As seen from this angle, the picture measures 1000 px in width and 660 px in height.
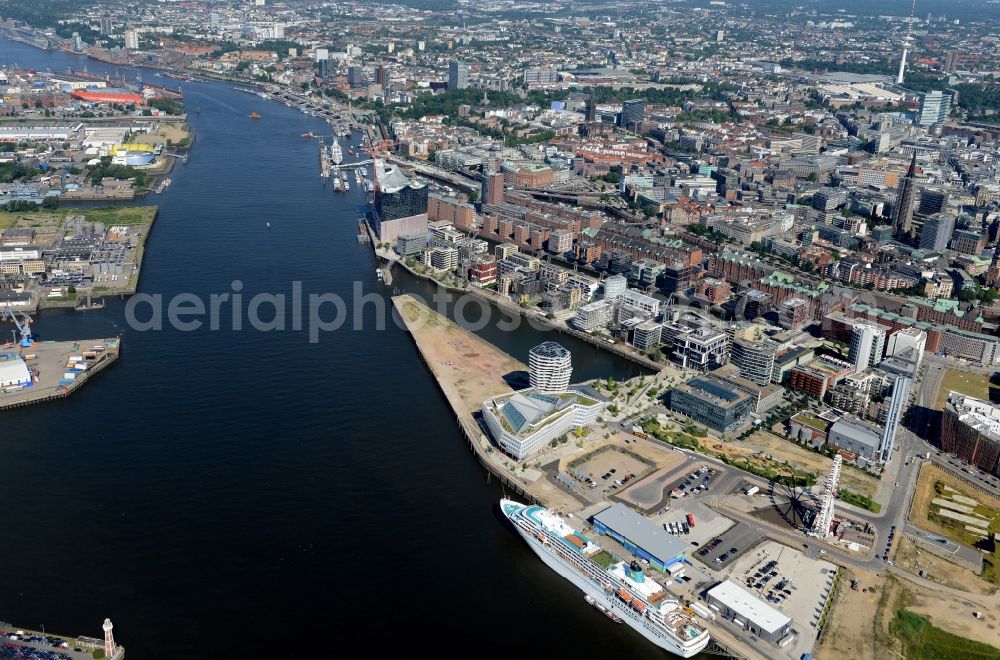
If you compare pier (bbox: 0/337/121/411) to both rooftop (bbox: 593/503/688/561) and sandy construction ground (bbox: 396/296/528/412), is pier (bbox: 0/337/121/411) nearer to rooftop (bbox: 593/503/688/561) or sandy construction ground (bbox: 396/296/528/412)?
sandy construction ground (bbox: 396/296/528/412)

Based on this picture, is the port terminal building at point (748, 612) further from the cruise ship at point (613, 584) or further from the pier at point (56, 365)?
the pier at point (56, 365)

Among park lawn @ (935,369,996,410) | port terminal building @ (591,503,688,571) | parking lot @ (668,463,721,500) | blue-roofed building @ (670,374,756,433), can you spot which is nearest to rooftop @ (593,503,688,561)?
port terminal building @ (591,503,688,571)

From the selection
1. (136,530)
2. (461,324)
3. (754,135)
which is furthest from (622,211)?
(136,530)

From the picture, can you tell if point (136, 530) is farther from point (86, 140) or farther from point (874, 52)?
point (874, 52)

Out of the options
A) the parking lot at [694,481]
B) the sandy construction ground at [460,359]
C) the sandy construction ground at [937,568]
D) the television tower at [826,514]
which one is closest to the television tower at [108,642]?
the sandy construction ground at [460,359]

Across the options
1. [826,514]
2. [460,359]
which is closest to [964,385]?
[826,514]

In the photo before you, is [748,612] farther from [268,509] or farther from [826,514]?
[268,509]
